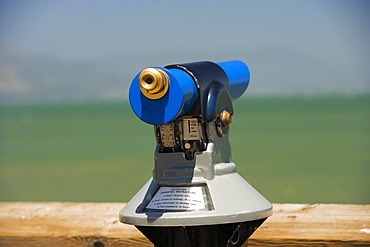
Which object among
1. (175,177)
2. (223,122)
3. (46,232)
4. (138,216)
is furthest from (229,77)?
(46,232)

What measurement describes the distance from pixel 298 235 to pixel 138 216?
0.69 metres

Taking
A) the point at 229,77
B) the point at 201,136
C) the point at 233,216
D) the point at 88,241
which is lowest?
the point at 88,241

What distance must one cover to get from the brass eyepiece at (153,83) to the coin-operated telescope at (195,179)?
2 cm

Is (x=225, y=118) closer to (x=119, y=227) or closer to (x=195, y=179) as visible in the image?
(x=195, y=179)

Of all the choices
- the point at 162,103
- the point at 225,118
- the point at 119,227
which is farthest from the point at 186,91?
the point at 119,227

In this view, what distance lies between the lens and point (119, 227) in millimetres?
2906

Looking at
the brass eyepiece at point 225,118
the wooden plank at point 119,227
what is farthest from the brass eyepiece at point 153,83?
the wooden plank at point 119,227

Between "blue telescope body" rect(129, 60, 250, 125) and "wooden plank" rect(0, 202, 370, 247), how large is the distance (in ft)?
1.89

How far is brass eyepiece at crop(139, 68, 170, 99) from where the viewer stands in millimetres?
2217

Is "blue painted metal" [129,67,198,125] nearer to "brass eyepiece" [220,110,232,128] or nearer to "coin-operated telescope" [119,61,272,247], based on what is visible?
"coin-operated telescope" [119,61,272,247]

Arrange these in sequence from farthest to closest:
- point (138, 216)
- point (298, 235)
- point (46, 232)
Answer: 1. point (46, 232)
2. point (298, 235)
3. point (138, 216)

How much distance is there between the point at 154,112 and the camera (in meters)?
2.28

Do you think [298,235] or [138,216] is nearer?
[138,216]

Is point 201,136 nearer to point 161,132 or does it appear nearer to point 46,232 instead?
point 161,132
